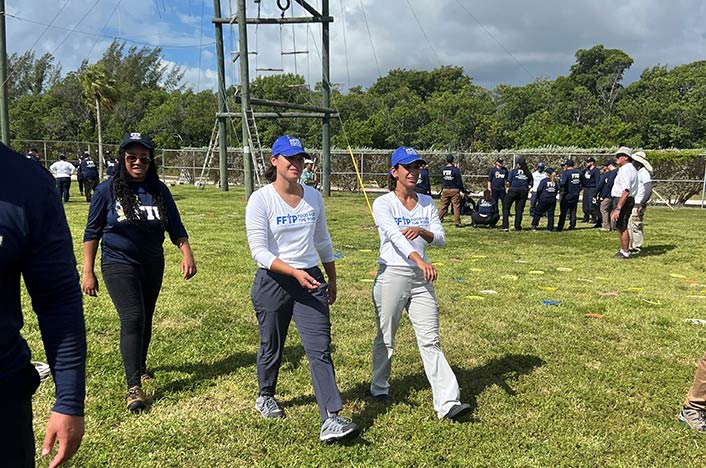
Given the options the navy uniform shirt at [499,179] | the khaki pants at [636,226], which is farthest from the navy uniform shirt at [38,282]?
the navy uniform shirt at [499,179]

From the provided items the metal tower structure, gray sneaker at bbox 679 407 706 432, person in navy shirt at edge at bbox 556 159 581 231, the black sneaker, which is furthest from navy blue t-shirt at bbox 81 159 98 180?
gray sneaker at bbox 679 407 706 432

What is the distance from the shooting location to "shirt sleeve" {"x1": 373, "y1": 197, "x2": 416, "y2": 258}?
354cm

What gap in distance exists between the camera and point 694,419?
3477 mm

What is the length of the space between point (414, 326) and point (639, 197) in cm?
773

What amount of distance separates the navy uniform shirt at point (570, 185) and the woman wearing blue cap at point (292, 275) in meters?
11.2

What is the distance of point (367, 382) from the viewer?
412 centimetres

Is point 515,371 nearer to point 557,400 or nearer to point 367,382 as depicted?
point 557,400

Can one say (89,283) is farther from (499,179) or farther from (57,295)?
(499,179)

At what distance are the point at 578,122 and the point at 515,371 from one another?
46903 millimetres

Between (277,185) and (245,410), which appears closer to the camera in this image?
(277,185)

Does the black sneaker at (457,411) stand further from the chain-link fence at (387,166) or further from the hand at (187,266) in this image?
the chain-link fence at (387,166)

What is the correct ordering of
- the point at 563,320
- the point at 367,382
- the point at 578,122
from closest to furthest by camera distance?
the point at 367,382 → the point at 563,320 → the point at 578,122

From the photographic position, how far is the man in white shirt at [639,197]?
377 inches

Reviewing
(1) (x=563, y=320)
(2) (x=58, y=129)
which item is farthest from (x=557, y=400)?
(2) (x=58, y=129)
